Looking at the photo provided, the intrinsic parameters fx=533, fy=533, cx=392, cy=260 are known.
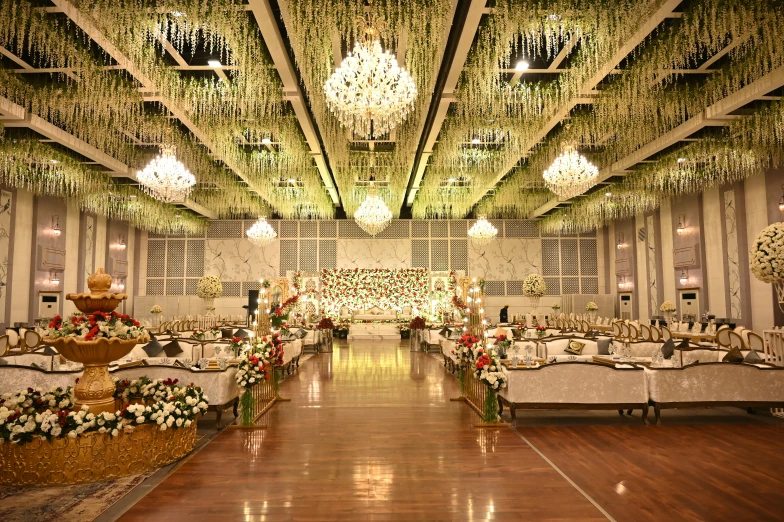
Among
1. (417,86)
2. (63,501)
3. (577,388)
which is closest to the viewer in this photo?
(63,501)

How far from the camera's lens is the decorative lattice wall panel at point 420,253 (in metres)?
21.8

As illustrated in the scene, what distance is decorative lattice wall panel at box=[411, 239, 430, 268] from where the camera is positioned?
21.8 metres

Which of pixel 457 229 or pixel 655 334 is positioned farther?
pixel 457 229

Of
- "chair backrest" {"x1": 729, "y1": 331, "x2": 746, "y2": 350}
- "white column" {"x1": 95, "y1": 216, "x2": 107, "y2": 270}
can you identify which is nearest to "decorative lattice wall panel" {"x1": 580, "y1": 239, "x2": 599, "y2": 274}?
"chair backrest" {"x1": 729, "y1": 331, "x2": 746, "y2": 350}

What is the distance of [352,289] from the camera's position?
21438 mm

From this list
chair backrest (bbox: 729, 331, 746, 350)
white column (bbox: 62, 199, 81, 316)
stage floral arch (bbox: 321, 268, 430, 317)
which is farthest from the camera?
stage floral arch (bbox: 321, 268, 430, 317)

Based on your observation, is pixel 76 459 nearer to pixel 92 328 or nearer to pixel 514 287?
pixel 92 328

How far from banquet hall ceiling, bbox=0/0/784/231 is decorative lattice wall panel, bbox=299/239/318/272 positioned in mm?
7367

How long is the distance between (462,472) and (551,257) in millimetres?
18668

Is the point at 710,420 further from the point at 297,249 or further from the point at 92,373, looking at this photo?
the point at 297,249

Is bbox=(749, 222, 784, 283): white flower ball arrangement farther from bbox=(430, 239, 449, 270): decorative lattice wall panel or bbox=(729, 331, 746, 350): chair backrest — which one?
bbox=(430, 239, 449, 270): decorative lattice wall panel

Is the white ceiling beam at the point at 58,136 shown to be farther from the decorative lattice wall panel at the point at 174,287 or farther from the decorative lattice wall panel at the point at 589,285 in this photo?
the decorative lattice wall panel at the point at 589,285

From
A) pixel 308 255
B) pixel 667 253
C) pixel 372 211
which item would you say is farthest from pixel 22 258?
pixel 667 253

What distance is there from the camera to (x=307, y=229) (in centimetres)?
2194
